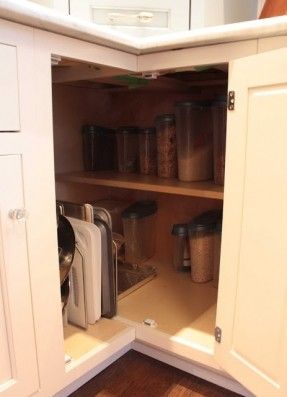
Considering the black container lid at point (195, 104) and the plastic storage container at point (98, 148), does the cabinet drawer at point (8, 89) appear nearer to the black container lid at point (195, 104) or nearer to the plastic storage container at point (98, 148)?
the black container lid at point (195, 104)

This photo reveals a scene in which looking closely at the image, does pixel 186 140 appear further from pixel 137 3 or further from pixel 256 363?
pixel 256 363

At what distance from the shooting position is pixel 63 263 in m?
0.95

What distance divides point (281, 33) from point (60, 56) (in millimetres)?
472

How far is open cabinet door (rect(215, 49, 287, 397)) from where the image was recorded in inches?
27.1

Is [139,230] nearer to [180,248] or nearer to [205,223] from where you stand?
[180,248]

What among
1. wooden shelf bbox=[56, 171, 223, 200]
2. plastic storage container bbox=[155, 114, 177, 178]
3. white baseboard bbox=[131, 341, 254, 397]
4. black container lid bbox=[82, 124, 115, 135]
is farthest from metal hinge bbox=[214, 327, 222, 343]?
black container lid bbox=[82, 124, 115, 135]

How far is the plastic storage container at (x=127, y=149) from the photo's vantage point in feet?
4.89

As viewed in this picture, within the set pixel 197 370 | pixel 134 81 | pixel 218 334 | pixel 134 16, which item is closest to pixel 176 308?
pixel 197 370

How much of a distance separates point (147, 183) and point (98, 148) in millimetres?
416

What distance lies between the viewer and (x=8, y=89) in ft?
2.12

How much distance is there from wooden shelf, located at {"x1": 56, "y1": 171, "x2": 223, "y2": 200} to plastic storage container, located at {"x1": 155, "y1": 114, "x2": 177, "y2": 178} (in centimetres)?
5

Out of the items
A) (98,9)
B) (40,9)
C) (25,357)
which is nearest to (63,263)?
(25,357)

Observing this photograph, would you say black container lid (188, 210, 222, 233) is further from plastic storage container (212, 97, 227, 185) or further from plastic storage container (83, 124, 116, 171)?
plastic storage container (83, 124, 116, 171)

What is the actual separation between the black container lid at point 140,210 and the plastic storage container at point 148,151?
0.59ft
